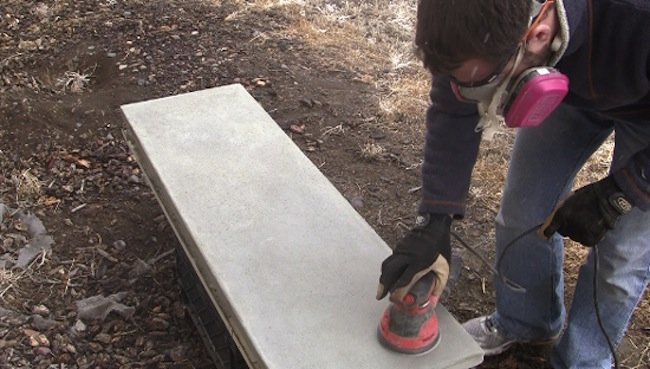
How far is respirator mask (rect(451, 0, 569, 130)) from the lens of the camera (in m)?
1.73

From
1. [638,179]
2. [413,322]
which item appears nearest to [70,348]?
[413,322]

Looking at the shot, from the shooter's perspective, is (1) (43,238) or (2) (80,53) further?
(2) (80,53)

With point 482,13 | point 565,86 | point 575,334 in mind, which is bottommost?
point 575,334

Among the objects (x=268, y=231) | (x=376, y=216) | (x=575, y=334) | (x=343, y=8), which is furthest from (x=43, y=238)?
(x=343, y=8)

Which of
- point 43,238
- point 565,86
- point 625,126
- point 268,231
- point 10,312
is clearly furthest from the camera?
point 43,238

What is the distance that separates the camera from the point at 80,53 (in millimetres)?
4469

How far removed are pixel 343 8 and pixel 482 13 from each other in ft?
12.6

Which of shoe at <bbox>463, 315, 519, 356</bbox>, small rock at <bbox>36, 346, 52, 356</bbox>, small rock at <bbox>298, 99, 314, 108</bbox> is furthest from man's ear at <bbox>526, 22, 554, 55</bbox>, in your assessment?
small rock at <bbox>298, 99, 314, 108</bbox>

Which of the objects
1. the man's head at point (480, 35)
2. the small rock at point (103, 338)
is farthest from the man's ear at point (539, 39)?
the small rock at point (103, 338)

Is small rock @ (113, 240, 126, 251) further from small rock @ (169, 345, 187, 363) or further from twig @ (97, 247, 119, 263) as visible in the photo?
small rock @ (169, 345, 187, 363)

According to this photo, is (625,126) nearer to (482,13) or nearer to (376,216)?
(482,13)

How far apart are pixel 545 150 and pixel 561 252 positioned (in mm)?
458

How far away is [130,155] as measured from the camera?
3.73 metres

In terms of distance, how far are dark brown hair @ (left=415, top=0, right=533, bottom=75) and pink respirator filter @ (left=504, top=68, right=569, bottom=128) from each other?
0.31 feet
